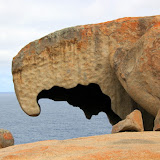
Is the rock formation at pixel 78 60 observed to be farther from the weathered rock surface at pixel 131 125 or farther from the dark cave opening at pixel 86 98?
the weathered rock surface at pixel 131 125

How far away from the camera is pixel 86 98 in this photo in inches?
669

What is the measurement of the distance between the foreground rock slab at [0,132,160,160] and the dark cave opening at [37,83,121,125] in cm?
761

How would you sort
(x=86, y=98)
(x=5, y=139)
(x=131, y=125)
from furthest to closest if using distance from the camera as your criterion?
(x=86, y=98), (x=5, y=139), (x=131, y=125)

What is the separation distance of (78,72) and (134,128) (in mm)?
4047

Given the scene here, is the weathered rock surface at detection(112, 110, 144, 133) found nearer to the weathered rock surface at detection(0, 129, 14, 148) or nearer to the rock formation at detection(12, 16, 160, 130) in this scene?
the rock formation at detection(12, 16, 160, 130)

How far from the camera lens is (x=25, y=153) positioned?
6.92 metres

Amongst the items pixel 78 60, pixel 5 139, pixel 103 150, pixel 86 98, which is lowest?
pixel 5 139

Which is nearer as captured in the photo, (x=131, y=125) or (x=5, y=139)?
(x=131, y=125)

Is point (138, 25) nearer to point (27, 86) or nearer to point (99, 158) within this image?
point (27, 86)

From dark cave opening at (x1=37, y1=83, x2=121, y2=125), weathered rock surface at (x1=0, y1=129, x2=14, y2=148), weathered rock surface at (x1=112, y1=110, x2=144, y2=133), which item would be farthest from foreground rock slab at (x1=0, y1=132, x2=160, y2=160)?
dark cave opening at (x1=37, y1=83, x2=121, y2=125)

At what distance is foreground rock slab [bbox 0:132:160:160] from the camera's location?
5.97 meters

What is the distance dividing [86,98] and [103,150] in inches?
414

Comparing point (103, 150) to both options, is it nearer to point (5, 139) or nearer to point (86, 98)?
point (5, 139)

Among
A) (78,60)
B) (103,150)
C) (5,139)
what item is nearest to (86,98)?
(78,60)
